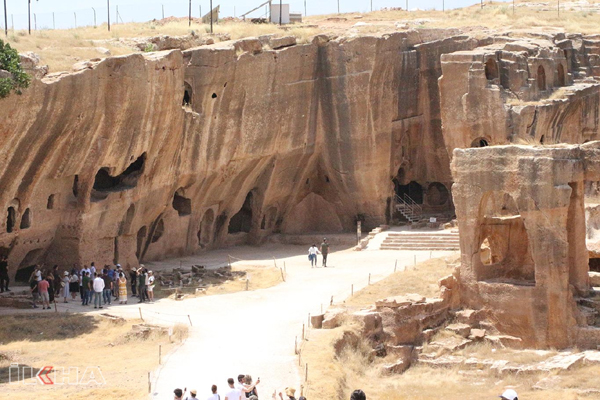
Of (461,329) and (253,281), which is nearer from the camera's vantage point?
(461,329)

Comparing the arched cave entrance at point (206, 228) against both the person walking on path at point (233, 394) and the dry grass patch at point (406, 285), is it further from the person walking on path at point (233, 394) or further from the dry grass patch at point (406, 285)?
the person walking on path at point (233, 394)

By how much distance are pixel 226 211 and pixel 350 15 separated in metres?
18.8

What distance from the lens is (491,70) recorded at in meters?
48.5

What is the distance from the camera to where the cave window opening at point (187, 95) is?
43969 mm

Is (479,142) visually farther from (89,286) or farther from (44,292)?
(44,292)

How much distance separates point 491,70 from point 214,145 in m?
12.6

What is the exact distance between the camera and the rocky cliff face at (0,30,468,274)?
37.8 metres

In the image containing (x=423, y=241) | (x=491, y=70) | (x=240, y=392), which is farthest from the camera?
(x=491, y=70)

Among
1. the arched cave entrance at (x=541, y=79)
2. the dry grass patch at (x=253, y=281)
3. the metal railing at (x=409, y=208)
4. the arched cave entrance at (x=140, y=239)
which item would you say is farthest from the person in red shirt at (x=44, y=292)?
the arched cave entrance at (x=541, y=79)

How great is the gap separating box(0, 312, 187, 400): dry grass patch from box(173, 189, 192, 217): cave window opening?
13210 millimetres

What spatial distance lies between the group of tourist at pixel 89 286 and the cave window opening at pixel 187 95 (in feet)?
26.8

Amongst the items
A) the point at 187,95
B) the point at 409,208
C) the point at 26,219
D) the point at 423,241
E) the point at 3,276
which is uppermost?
the point at 187,95

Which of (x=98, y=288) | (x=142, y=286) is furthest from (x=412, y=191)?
(x=98, y=288)

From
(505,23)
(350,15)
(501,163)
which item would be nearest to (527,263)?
(501,163)
